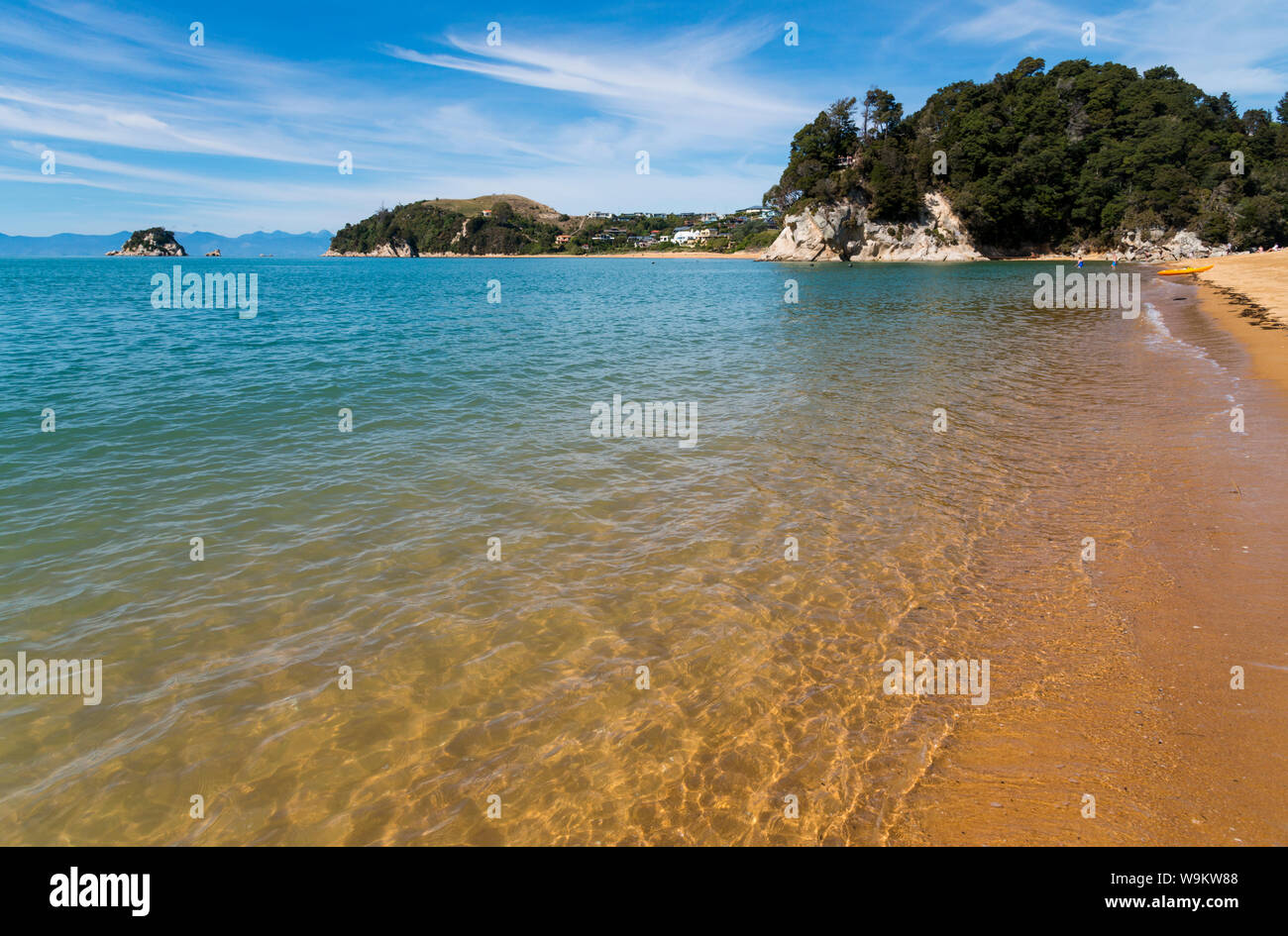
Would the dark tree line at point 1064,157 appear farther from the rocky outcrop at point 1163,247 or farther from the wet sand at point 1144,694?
the wet sand at point 1144,694

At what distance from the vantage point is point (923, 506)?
10.5 m

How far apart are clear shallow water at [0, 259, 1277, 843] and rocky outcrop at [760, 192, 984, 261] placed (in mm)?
114631

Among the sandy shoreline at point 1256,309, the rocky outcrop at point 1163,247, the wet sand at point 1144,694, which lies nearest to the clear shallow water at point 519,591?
the wet sand at point 1144,694

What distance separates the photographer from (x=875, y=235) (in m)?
124

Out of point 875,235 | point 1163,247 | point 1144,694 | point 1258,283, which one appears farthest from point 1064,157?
point 1144,694

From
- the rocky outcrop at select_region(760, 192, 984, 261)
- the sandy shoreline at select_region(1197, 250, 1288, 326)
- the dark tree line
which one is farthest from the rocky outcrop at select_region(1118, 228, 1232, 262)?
the sandy shoreline at select_region(1197, 250, 1288, 326)

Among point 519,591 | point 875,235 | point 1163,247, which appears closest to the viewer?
point 519,591

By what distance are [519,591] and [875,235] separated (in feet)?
444

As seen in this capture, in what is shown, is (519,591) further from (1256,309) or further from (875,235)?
(875,235)

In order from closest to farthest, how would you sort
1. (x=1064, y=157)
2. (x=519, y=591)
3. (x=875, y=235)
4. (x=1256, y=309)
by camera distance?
1. (x=519, y=591)
2. (x=1256, y=309)
3. (x=1064, y=157)
4. (x=875, y=235)

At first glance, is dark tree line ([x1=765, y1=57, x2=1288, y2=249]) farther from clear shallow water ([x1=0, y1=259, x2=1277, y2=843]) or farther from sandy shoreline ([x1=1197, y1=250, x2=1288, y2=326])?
clear shallow water ([x1=0, y1=259, x2=1277, y2=843])

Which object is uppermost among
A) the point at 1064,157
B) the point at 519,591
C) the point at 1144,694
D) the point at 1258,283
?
the point at 1064,157

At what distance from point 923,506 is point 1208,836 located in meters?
6.61

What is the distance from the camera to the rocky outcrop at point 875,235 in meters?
118
